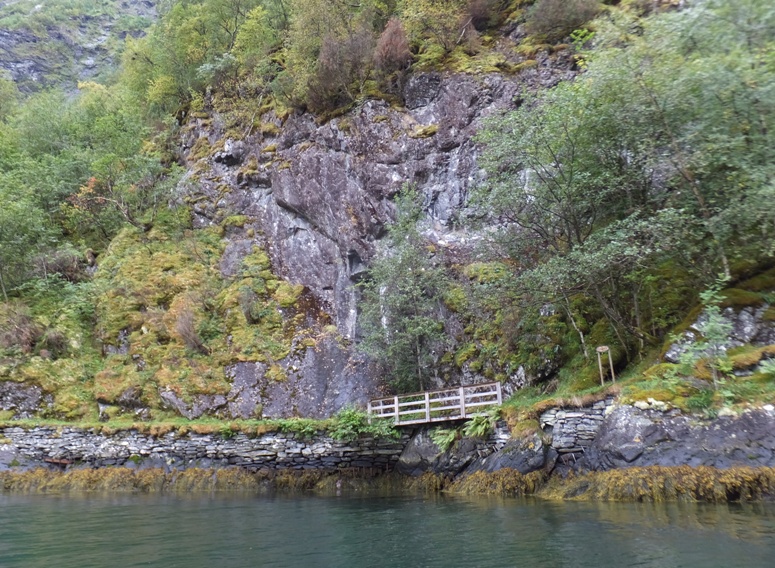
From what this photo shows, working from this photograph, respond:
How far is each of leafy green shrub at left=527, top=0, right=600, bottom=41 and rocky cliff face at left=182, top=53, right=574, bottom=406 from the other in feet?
5.66

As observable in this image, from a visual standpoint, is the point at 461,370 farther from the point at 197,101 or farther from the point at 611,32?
the point at 197,101

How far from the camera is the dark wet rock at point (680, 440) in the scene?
8.86 meters

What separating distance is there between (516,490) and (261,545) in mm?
6749

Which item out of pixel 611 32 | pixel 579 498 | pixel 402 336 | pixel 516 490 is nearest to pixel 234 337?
pixel 402 336

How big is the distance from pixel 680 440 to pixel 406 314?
946 centimetres

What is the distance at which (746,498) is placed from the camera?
8.59m

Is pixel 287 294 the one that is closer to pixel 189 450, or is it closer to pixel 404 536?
pixel 189 450

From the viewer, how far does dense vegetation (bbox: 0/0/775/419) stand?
11508mm

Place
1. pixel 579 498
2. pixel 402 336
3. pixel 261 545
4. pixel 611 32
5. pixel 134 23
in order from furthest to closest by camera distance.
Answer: pixel 134 23
pixel 402 336
pixel 611 32
pixel 579 498
pixel 261 545

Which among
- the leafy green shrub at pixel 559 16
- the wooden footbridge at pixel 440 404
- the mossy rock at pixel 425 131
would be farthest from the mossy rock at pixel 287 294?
→ the leafy green shrub at pixel 559 16

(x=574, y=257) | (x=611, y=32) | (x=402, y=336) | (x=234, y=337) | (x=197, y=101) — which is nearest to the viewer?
(x=574, y=257)

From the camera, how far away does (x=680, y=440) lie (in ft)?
31.6

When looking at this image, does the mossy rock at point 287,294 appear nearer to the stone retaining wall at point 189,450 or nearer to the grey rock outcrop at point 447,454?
the stone retaining wall at point 189,450

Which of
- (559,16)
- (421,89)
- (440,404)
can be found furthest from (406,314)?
(559,16)
